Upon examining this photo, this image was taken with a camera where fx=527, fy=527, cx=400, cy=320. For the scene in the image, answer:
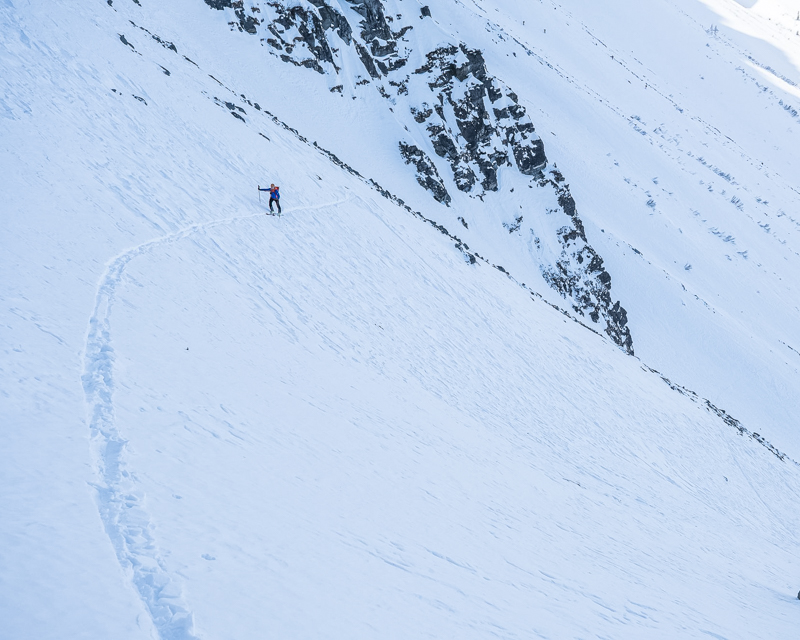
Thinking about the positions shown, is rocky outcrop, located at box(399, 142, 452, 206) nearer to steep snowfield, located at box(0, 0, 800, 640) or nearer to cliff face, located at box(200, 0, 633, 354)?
cliff face, located at box(200, 0, 633, 354)

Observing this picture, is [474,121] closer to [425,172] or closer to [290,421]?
[425,172]

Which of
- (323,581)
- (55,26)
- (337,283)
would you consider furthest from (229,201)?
(323,581)

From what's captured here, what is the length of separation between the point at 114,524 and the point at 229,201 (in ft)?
49.0

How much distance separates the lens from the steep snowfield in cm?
568

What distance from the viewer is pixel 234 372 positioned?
10.3 m

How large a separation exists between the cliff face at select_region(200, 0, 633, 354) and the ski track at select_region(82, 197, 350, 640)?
1272 inches

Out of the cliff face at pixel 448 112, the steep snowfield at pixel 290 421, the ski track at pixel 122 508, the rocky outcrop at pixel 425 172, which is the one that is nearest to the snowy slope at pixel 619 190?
the cliff face at pixel 448 112

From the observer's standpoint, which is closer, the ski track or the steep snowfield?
the ski track

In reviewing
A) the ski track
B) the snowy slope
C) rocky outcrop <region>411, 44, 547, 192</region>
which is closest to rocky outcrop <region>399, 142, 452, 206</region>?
Answer: the snowy slope

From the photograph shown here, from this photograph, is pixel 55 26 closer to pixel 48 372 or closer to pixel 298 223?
pixel 298 223

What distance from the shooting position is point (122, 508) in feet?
18.9

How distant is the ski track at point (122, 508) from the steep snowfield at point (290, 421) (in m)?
0.03

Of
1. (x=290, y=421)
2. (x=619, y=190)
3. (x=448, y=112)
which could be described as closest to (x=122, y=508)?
(x=290, y=421)

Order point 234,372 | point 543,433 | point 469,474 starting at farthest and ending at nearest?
point 543,433
point 469,474
point 234,372
